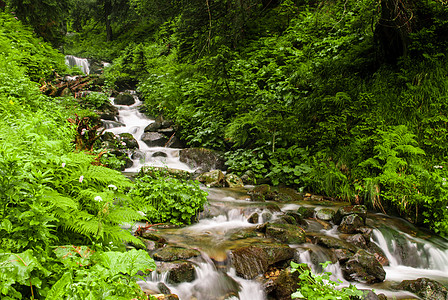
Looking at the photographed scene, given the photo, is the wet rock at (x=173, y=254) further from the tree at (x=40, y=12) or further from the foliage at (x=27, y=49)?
Answer: the tree at (x=40, y=12)

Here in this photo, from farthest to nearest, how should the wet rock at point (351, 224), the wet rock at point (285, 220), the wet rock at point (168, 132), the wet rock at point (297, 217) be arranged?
the wet rock at point (168, 132), the wet rock at point (297, 217), the wet rock at point (285, 220), the wet rock at point (351, 224)

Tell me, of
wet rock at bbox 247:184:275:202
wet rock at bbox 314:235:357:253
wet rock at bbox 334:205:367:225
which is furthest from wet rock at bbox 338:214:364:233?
wet rock at bbox 247:184:275:202

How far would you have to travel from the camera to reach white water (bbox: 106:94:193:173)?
32.8 feet

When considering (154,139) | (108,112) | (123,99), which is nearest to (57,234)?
(154,139)

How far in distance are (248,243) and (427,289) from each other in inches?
98.9

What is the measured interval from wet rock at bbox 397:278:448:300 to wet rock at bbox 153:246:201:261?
3.01 metres

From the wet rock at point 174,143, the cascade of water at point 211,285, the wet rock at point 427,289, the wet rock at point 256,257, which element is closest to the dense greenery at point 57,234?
the cascade of water at point 211,285

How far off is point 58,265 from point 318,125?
770 cm

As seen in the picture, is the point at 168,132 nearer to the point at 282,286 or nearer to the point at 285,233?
the point at 285,233

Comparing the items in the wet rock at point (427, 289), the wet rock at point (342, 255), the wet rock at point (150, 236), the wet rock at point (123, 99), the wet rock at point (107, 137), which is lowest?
the wet rock at point (427, 289)

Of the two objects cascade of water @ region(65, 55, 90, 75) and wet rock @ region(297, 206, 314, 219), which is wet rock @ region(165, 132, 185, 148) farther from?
cascade of water @ region(65, 55, 90, 75)

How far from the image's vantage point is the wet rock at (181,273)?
3.66 metres

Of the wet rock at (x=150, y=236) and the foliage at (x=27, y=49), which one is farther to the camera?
the foliage at (x=27, y=49)

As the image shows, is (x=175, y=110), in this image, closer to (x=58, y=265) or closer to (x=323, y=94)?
(x=323, y=94)
